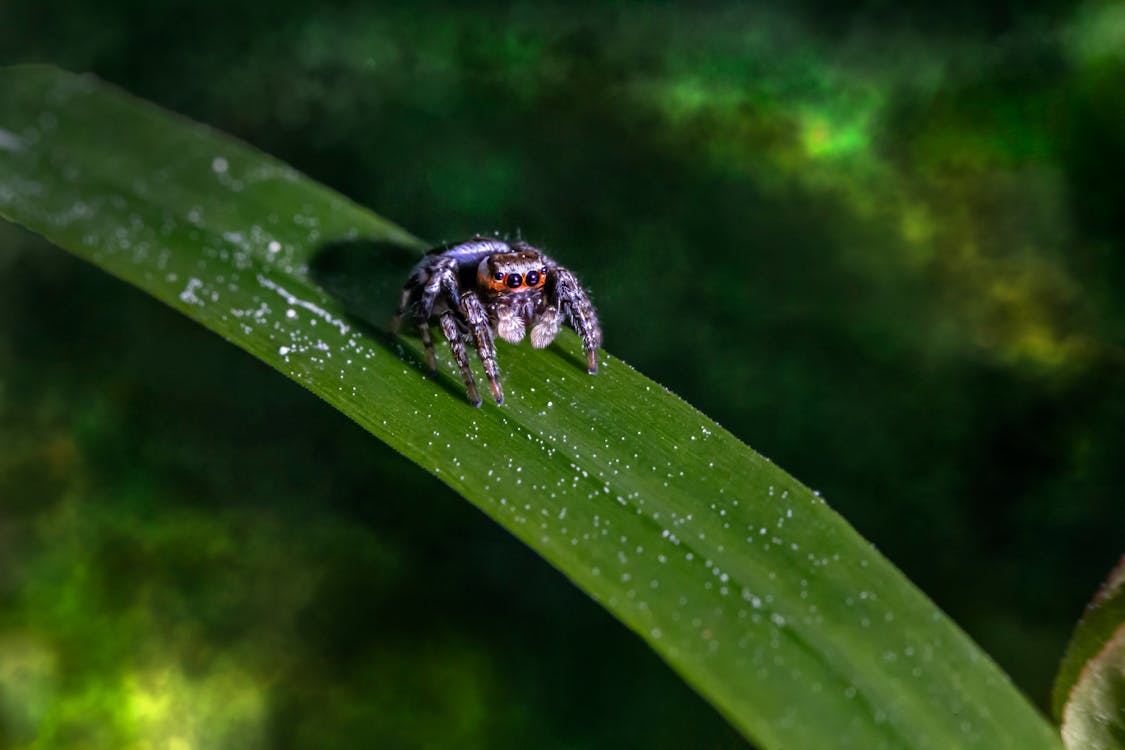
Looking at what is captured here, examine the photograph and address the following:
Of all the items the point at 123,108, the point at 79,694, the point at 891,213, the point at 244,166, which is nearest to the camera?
the point at 79,694

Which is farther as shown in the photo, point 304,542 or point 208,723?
point 304,542

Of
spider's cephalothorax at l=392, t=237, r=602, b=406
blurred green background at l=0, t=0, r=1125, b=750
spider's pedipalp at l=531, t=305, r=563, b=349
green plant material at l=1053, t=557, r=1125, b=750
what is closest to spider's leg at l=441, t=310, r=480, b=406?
spider's cephalothorax at l=392, t=237, r=602, b=406

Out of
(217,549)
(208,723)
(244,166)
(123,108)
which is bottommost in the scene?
(208,723)

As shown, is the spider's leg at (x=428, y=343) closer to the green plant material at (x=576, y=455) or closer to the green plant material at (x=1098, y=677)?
the green plant material at (x=576, y=455)

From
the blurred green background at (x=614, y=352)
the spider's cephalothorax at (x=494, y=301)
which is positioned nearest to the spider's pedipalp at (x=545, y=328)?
the spider's cephalothorax at (x=494, y=301)

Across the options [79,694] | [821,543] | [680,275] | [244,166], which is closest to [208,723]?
[79,694]

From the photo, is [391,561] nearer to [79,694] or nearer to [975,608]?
[79,694]

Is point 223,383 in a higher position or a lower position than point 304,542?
higher

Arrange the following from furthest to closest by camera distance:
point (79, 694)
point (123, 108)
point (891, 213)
Result: point (891, 213), point (123, 108), point (79, 694)
